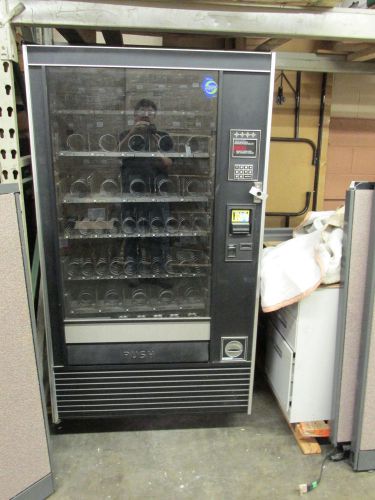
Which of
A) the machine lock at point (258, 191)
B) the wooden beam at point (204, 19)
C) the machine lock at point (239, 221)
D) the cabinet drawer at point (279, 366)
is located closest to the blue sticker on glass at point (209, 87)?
the wooden beam at point (204, 19)

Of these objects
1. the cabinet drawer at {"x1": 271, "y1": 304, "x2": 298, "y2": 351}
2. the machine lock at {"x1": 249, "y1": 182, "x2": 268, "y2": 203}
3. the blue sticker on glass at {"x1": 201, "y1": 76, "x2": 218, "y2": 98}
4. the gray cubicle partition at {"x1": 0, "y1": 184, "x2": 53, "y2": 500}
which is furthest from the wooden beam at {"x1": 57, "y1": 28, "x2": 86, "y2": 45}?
the cabinet drawer at {"x1": 271, "y1": 304, "x2": 298, "y2": 351}

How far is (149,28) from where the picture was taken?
6.04 feet

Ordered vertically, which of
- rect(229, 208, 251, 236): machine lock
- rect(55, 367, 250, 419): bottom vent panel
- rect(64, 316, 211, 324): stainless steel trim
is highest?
rect(229, 208, 251, 236): machine lock

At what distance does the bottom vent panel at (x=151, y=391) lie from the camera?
2191 millimetres

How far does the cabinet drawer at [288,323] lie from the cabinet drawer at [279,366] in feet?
0.12

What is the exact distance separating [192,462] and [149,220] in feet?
4.23

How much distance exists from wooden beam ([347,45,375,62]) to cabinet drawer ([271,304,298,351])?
5.33 ft

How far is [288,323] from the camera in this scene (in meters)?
2.23

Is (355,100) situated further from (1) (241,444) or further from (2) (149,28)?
(1) (241,444)

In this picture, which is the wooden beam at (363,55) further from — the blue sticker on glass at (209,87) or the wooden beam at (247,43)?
the blue sticker on glass at (209,87)

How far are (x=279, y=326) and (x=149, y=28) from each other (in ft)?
5.58

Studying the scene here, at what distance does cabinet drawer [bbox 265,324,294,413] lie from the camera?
220 cm

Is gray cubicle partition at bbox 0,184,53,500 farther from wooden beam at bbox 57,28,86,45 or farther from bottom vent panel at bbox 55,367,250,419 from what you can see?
wooden beam at bbox 57,28,86,45

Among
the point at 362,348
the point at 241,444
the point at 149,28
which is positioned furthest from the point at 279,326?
the point at 149,28
